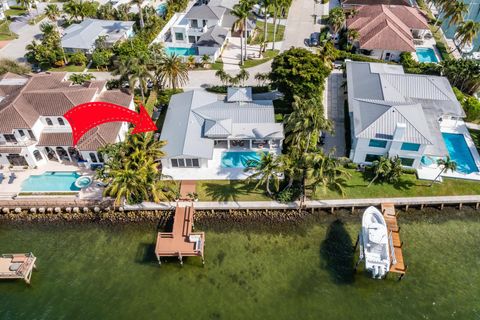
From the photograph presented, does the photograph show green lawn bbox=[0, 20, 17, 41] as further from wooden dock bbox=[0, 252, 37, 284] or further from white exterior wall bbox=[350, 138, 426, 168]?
white exterior wall bbox=[350, 138, 426, 168]

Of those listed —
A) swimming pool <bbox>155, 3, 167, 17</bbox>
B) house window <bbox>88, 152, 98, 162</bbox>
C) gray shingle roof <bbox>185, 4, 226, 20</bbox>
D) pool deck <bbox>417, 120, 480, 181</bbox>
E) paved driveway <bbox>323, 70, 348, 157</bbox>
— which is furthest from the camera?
swimming pool <bbox>155, 3, 167, 17</bbox>

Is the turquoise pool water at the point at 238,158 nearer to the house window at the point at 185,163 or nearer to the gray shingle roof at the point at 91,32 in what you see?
the house window at the point at 185,163

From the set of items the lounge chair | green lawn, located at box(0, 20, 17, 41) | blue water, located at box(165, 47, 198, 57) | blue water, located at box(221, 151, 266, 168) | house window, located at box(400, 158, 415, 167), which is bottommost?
the lounge chair

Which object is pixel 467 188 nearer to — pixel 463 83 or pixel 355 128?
pixel 355 128

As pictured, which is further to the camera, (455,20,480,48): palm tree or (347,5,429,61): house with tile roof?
(347,5,429,61): house with tile roof

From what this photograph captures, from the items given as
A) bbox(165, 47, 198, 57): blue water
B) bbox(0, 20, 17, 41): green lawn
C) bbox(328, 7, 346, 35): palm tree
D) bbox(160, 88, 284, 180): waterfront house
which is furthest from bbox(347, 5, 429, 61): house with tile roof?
bbox(0, 20, 17, 41): green lawn

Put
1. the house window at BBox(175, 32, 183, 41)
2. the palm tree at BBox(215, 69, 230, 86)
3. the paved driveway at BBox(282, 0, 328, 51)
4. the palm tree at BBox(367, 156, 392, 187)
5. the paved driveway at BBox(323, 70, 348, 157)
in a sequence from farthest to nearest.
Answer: the paved driveway at BBox(282, 0, 328, 51) < the house window at BBox(175, 32, 183, 41) < the palm tree at BBox(215, 69, 230, 86) < the paved driveway at BBox(323, 70, 348, 157) < the palm tree at BBox(367, 156, 392, 187)

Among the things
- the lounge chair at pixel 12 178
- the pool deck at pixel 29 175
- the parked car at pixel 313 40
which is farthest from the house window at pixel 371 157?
the lounge chair at pixel 12 178

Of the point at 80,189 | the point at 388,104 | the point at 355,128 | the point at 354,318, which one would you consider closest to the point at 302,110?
the point at 355,128
